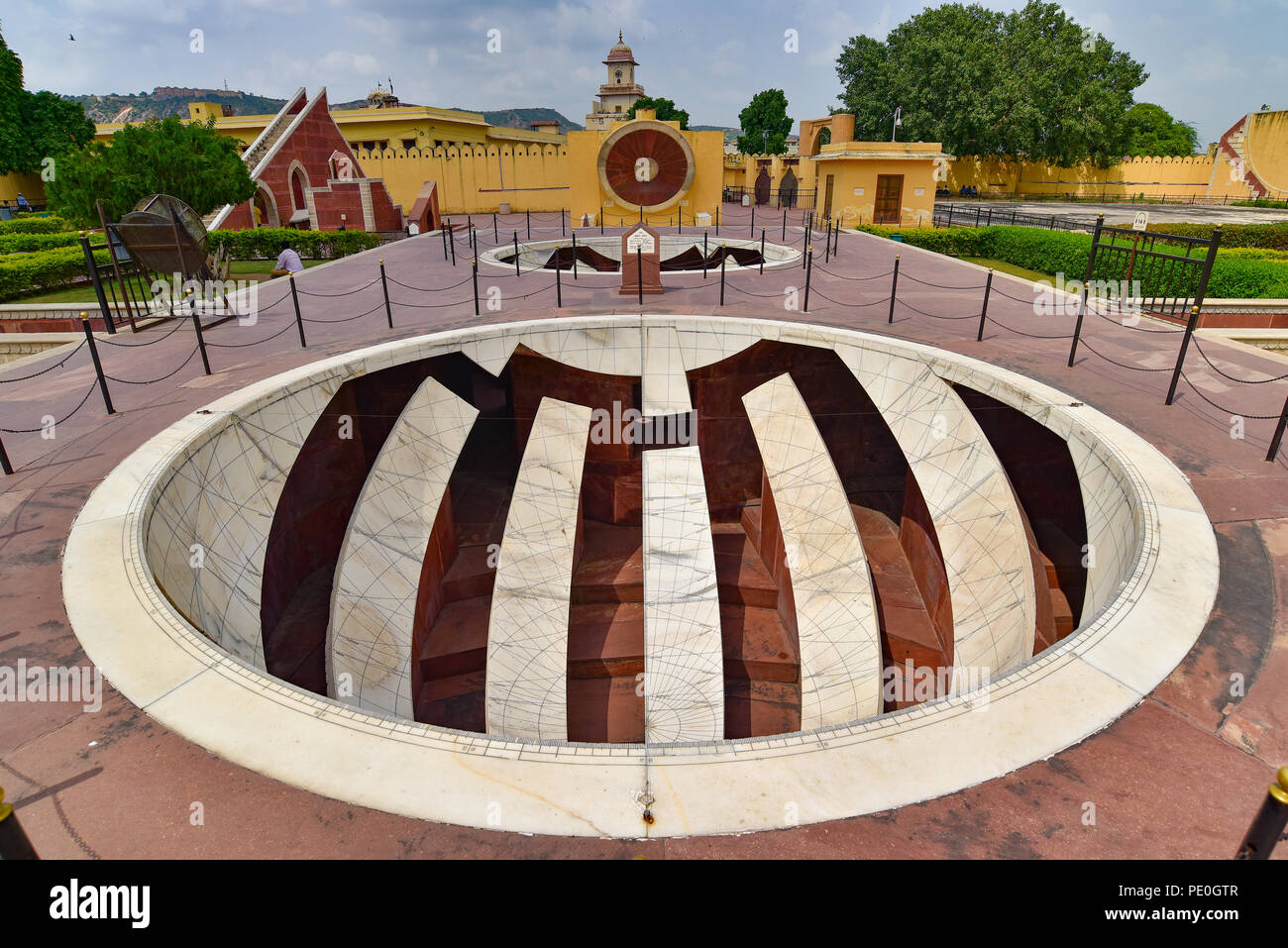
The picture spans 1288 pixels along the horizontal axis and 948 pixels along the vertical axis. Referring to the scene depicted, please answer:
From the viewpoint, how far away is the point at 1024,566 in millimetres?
8266

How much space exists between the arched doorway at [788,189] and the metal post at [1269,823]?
39.4 metres

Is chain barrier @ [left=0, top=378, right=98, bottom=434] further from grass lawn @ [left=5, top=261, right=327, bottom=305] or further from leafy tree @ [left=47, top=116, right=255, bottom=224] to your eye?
leafy tree @ [left=47, top=116, right=255, bottom=224]

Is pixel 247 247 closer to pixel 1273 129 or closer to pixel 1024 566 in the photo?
pixel 1024 566

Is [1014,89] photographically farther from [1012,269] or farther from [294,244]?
[294,244]

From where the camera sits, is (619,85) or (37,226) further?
(619,85)

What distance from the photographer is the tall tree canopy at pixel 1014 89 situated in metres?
40.5

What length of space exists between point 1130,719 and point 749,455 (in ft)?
33.9

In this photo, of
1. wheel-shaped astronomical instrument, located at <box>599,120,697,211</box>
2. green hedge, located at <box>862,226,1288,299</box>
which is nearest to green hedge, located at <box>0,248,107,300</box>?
wheel-shaped astronomical instrument, located at <box>599,120,697,211</box>

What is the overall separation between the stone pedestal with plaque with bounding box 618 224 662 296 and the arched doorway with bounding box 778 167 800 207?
27.0m

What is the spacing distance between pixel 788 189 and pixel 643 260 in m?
28.7

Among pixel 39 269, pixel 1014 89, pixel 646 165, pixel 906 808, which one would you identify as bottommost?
pixel 906 808

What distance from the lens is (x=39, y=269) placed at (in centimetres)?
1731

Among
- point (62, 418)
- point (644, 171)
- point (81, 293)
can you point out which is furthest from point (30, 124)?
point (62, 418)

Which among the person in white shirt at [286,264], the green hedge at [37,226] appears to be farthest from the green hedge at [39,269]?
the green hedge at [37,226]
